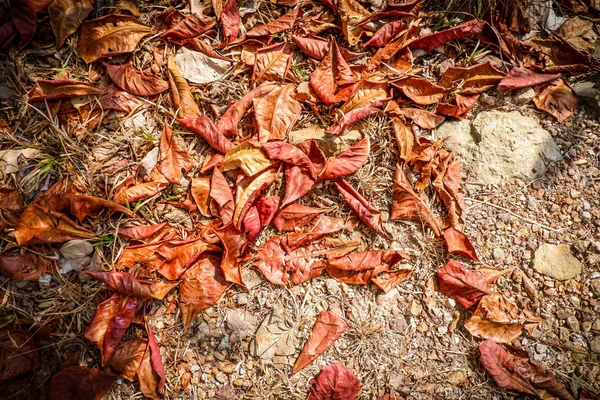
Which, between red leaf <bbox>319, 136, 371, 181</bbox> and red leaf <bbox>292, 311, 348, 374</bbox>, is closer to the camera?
red leaf <bbox>292, 311, 348, 374</bbox>

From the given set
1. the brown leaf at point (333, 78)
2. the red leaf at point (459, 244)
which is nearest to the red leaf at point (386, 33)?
the brown leaf at point (333, 78)

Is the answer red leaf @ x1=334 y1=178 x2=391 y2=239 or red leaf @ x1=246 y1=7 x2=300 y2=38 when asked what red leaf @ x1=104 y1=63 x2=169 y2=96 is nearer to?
red leaf @ x1=246 y1=7 x2=300 y2=38

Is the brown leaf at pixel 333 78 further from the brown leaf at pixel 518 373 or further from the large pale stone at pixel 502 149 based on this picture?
the brown leaf at pixel 518 373

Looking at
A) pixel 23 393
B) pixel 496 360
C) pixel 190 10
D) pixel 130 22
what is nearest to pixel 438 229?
pixel 496 360

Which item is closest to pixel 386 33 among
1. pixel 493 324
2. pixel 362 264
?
pixel 362 264

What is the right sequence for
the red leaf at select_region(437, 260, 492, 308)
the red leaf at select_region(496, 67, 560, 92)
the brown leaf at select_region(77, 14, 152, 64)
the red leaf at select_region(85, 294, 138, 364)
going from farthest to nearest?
the red leaf at select_region(496, 67, 560, 92), the brown leaf at select_region(77, 14, 152, 64), the red leaf at select_region(437, 260, 492, 308), the red leaf at select_region(85, 294, 138, 364)

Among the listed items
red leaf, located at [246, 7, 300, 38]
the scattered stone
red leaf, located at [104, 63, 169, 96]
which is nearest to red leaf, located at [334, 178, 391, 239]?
the scattered stone

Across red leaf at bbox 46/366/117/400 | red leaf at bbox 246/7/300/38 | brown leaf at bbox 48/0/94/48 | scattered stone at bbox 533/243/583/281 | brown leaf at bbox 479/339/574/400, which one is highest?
brown leaf at bbox 48/0/94/48
